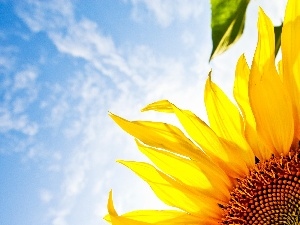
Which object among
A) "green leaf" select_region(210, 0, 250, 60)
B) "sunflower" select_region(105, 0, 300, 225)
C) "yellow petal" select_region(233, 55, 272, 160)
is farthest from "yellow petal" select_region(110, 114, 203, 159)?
"green leaf" select_region(210, 0, 250, 60)

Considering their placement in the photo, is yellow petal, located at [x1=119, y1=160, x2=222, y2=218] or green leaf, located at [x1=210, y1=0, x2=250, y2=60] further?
yellow petal, located at [x1=119, y1=160, x2=222, y2=218]

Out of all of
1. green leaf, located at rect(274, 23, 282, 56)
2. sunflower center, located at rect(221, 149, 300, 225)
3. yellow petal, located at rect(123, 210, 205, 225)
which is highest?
green leaf, located at rect(274, 23, 282, 56)

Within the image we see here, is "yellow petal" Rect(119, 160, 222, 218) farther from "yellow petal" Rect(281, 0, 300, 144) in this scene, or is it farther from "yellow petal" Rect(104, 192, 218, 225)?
"yellow petal" Rect(281, 0, 300, 144)

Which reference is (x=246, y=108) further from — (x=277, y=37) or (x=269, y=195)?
(x=269, y=195)

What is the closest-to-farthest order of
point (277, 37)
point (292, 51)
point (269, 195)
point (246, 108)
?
point (292, 51)
point (277, 37)
point (246, 108)
point (269, 195)

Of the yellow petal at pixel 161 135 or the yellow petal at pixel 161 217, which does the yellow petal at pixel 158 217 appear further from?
the yellow petal at pixel 161 135

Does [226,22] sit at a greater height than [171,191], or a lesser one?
greater

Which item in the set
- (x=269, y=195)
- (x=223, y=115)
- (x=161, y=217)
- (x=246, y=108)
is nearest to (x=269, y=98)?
(x=246, y=108)
